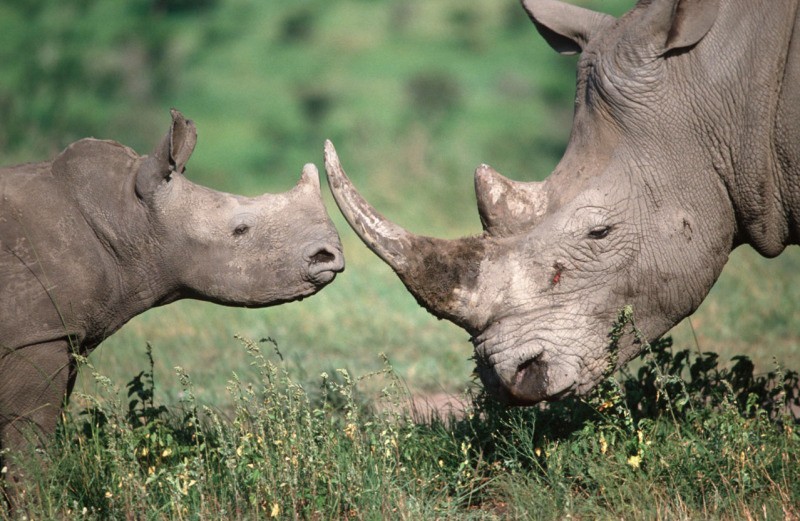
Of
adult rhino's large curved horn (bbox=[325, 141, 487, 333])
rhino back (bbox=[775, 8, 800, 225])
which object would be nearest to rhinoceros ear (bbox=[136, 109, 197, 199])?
adult rhino's large curved horn (bbox=[325, 141, 487, 333])

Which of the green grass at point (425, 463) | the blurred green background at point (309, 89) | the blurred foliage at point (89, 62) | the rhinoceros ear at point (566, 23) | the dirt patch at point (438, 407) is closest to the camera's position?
the green grass at point (425, 463)

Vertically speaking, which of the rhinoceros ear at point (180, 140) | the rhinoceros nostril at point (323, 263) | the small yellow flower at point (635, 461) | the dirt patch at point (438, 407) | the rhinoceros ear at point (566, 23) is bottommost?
the small yellow flower at point (635, 461)

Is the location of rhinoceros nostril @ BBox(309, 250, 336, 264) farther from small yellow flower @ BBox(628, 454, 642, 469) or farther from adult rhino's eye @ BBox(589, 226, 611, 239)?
small yellow flower @ BBox(628, 454, 642, 469)

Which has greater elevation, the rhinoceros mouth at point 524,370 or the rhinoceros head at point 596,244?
the rhinoceros head at point 596,244

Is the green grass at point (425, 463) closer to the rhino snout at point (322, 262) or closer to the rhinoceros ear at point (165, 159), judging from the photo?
the rhino snout at point (322, 262)

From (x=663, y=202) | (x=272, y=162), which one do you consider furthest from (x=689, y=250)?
(x=272, y=162)

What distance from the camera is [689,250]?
16.5ft

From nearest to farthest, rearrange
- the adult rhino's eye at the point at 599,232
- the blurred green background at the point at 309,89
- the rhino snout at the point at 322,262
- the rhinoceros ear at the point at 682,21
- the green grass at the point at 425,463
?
the green grass at the point at 425,463, the rhinoceros ear at the point at 682,21, the adult rhino's eye at the point at 599,232, the rhino snout at the point at 322,262, the blurred green background at the point at 309,89

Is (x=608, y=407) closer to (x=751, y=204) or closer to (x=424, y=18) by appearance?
(x=751, y=204)

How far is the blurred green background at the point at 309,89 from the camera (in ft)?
41.8

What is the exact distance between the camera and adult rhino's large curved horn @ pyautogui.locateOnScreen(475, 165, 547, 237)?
511 cm

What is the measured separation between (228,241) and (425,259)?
2.96 ft

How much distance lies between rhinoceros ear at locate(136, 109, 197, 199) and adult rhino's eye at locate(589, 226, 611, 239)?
1777 millimetres

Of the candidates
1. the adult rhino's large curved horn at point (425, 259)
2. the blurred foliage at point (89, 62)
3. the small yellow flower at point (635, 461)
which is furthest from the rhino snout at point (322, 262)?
the blurred foliage at point (89, 62)
